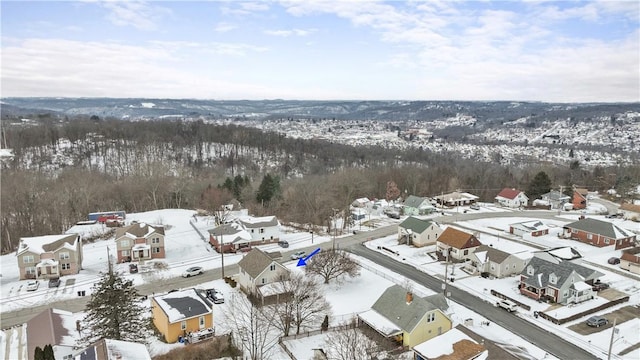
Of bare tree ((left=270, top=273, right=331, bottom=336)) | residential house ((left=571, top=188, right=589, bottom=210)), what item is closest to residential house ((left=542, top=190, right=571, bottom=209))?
residential house ((left=571, top=188, right=589, bottom=210))

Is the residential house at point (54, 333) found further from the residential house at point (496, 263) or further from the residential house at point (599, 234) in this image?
the residential house at point (599, 234)

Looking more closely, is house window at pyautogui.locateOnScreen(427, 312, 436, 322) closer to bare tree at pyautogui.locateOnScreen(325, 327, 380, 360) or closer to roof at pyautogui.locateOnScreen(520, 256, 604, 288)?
bare tree at pyautogui.locateOnScreen(325, 327, 380, 360)

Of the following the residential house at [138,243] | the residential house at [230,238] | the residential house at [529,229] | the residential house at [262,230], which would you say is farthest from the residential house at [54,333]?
the residential house at [529,229]

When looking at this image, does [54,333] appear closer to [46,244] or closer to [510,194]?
[46,244]

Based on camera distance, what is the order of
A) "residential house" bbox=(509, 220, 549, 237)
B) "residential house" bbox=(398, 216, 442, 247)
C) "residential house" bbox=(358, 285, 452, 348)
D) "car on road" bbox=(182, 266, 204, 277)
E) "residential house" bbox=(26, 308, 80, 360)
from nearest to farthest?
1. "residential house" bbox=(26, 308, 80, 360)
2. "residential house" bbox=(358, 285, 452, 348)
3. "car on road" bbox=(182, 266, 204, 277)
4. "residential house" bbox=(398, 216, 442, 247)
5. "residential house" bbox=(509, 220, 549, 237)

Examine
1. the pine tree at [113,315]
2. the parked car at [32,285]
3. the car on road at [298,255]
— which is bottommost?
the parked car at [32,285]

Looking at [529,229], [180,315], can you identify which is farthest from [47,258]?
[529,229]

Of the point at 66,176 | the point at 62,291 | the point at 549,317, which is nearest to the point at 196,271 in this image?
the point at 62,291
